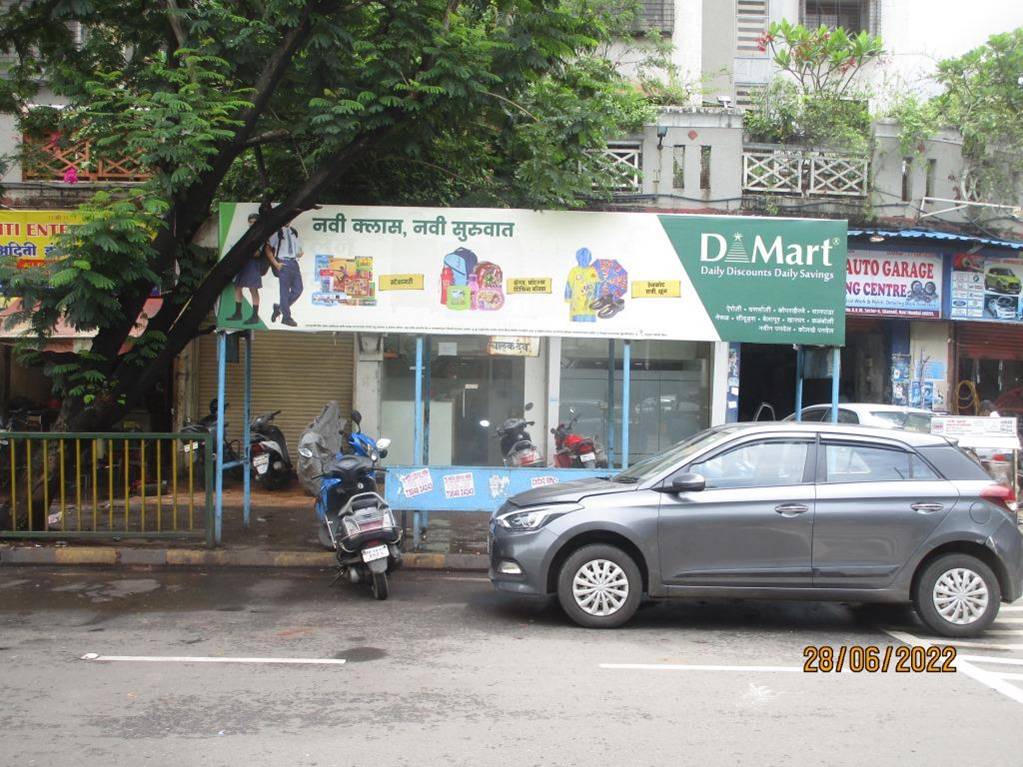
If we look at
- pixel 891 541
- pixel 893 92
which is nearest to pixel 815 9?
pixel 893 92

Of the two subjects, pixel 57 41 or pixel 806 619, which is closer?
pixel 806 619

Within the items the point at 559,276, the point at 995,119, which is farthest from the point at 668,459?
the point at 995,119

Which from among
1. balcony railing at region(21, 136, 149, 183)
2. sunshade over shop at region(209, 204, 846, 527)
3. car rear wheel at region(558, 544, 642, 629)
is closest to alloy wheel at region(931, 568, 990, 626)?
car rear wheel at region(558, 544, 642, 629)

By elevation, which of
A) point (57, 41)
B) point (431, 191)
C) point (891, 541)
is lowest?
point (891, 541)

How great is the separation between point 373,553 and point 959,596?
4799 millimetres

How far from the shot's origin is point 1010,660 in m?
6.44

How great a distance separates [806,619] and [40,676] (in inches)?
232

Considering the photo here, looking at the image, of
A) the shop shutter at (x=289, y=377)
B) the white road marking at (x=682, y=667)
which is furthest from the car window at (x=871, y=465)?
the shop shutter at (x=289, y=377)

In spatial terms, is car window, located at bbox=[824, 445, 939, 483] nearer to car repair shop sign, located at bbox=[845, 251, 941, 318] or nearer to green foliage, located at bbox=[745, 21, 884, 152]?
car repair shop sign, located at bbox=[845, 251, 941, 318]

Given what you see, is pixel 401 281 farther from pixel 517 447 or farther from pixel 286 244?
pixel 517 447

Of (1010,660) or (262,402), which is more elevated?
(262,402)

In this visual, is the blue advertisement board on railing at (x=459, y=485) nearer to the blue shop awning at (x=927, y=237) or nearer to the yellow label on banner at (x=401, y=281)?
the yellow label on banner at (x=401, y=281)

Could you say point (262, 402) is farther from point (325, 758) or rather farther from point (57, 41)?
point (325, 758)
